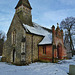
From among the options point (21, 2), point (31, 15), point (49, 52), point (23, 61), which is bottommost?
point (23, 61)

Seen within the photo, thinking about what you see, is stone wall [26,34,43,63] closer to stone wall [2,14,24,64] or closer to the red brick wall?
the red brick wall

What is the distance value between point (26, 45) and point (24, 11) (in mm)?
9812

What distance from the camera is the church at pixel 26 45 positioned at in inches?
648

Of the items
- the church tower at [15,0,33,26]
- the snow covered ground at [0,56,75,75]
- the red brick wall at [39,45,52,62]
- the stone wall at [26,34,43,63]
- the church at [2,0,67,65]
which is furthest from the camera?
the church tower at [15,0,33,26]

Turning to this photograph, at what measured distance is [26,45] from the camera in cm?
1661

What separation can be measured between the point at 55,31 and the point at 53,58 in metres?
6.48

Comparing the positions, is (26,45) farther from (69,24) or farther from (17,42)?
(69,24)

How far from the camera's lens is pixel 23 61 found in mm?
14984

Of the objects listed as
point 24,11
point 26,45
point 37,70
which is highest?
point 24,11

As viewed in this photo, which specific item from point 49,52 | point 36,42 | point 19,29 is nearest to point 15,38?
point 19,29

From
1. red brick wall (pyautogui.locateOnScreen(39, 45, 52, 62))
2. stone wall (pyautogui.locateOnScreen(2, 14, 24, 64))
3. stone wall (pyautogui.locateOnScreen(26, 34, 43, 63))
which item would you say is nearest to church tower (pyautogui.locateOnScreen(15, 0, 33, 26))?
stone wall (pyautogui.locateOnScreen(2, 14, 24, 64))

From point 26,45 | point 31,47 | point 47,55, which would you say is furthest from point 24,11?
point 47,55

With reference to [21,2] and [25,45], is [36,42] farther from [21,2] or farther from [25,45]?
[21,2]

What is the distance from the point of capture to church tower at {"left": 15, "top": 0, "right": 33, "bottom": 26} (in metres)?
20.4
